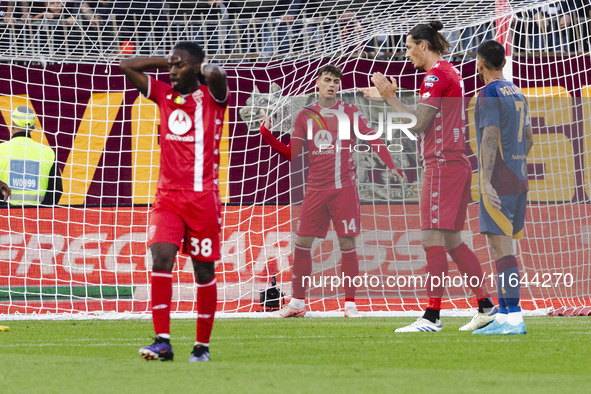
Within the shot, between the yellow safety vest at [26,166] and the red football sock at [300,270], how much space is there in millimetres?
2880

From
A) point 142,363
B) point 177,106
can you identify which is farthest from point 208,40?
point 142,363

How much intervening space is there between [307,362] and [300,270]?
159 inches

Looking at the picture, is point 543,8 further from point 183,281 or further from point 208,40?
point 183,281

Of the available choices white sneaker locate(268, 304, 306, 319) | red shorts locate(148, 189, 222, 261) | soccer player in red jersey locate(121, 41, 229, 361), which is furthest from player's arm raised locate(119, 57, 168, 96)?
white sneaker locate(268, 304, 306, 319)

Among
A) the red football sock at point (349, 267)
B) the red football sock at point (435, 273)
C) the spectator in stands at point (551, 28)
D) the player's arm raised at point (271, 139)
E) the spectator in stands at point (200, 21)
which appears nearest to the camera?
the red football sock at point (435, 273)

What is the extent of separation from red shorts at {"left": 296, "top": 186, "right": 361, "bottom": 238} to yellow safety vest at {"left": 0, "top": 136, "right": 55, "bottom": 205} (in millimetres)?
2877

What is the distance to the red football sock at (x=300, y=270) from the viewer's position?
8.73m

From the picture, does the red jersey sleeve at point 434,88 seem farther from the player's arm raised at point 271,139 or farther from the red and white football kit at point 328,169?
the red and white football kit at point 328,169

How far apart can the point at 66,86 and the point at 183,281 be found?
9.14ft

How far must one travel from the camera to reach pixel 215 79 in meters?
4.81

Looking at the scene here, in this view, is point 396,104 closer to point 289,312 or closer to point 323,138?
point 323,138

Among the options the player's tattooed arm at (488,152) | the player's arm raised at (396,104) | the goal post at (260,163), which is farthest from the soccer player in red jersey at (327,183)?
the player's tattooed arm at (488,152)

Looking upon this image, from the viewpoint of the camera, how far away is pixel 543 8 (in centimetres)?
977

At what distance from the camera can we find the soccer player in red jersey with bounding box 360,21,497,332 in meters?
6.56
